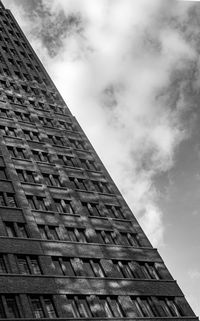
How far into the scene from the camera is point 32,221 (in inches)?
1403

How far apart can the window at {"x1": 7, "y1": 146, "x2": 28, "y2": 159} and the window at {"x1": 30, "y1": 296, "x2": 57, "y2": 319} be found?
18.0 m

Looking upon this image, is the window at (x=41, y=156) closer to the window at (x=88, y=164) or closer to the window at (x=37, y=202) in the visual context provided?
the window at (x=88, y=164)

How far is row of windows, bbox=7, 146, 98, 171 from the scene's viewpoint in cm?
4450

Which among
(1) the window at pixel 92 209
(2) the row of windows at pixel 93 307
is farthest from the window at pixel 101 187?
(2) the row of windows at pixel 93 307

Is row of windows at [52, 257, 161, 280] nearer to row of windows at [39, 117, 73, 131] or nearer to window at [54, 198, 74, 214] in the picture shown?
window at [54, 198, 74, 214]

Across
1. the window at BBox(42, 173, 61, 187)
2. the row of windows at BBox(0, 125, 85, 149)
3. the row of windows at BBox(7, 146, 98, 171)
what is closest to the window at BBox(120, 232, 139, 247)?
the window at BBox(42, 173, 61, 187)

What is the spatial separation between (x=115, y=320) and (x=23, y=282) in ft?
23.5

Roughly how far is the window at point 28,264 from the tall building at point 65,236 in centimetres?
7

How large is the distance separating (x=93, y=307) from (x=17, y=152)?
19.4 metres

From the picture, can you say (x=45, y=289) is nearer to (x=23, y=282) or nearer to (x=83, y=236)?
(x=23, y=282)

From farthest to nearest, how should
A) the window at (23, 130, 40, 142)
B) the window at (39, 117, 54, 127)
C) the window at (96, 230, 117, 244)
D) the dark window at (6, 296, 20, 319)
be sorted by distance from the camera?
the window at (39, 117, 54, 127) < the window at (23, 130, 40, 142) < the window at (96, 230, 117, 244) < the dark window at (6, 296, 20, 319)

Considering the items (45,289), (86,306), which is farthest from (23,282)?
(86,306)

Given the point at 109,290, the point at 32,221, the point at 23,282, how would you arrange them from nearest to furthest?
the point at 23,282 → the point at 109,290 → the point at 32,221

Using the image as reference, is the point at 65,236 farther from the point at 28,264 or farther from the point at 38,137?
the point at 38,137
